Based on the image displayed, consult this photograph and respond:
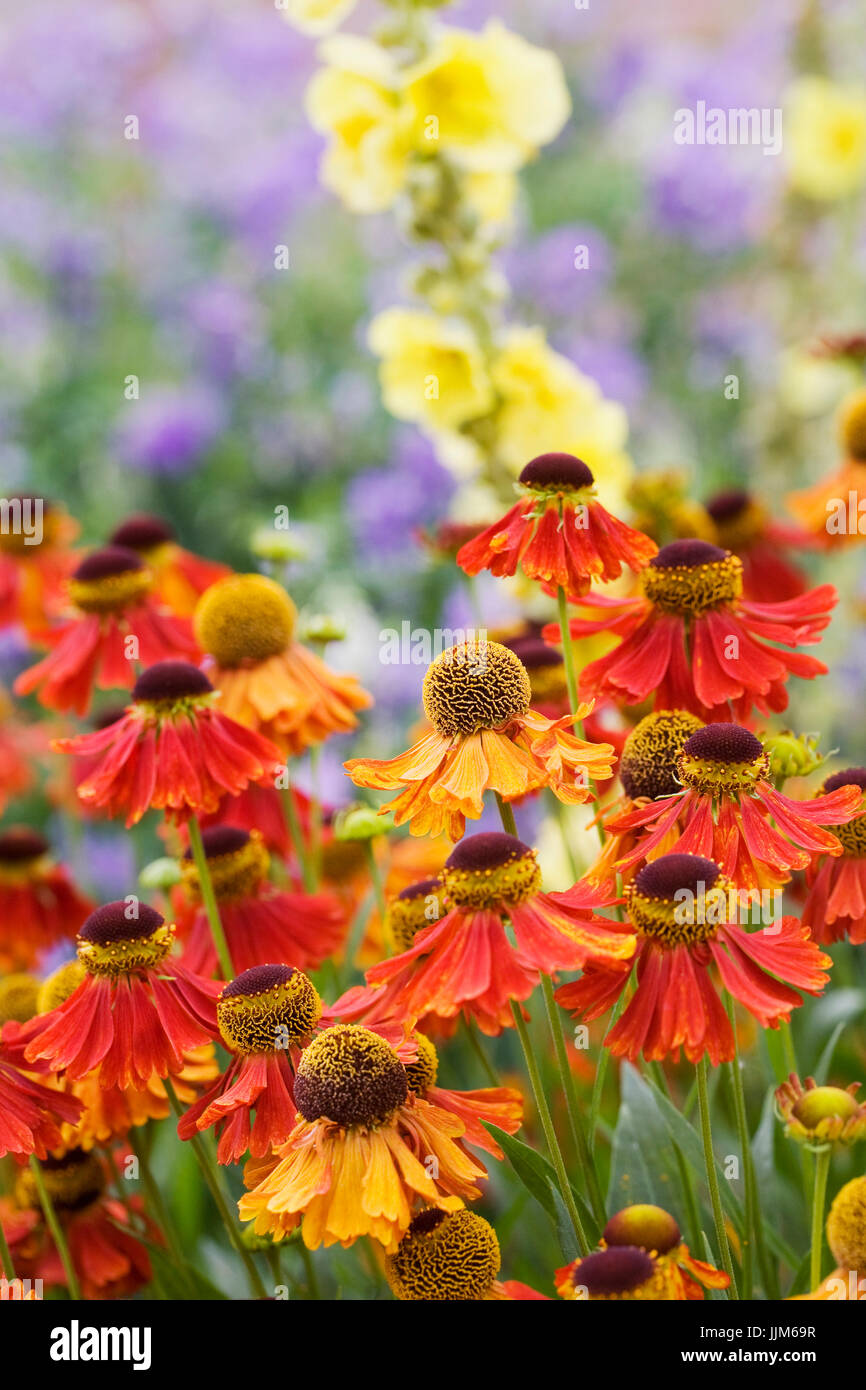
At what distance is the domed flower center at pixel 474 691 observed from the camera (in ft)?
1.99

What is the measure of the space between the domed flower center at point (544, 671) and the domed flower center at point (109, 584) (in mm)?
281

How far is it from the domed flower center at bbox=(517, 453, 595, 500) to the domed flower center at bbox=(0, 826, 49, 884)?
0.57m

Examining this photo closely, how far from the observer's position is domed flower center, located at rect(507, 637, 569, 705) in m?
0.92

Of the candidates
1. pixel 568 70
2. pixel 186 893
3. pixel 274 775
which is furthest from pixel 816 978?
pixel 568 70

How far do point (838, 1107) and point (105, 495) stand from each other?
5.94ft

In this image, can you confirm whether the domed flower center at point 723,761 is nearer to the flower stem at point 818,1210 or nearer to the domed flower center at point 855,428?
the flower stem at point 818,1210

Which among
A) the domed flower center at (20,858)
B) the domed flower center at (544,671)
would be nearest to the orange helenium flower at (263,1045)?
the domed flower center at (544,671)

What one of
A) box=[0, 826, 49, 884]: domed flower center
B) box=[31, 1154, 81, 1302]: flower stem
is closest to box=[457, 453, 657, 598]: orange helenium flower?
box=[31, 1154, 81, 1302]: flower stem

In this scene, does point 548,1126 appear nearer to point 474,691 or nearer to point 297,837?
point 474,691

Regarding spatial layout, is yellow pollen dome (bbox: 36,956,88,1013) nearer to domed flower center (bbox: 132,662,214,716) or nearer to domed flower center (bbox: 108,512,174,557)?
domed flower center (bbox: 132,662,214,716)

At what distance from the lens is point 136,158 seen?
2986mm

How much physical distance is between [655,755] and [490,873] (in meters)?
0.13

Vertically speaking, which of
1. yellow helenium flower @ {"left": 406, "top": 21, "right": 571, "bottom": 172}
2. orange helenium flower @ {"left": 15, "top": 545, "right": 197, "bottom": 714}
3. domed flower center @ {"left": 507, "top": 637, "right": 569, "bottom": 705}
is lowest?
domed flower center @ {"left": 507, "top": 637, "right": 569, "bottom": 705}

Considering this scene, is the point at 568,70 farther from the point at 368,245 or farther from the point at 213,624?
the point at 213,624
